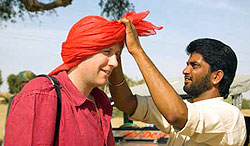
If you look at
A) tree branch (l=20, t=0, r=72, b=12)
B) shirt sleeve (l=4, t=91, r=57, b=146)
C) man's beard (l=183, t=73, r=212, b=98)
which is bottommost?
shirt sleeve (l=4, t=91, r=57, b=146)

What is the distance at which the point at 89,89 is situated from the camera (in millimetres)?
2092

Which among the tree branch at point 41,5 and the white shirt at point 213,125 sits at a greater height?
the tree branch at point 41,5

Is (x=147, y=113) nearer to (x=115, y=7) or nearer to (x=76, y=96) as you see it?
(x=76, y=96)

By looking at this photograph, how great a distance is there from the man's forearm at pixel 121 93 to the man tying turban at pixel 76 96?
36 centimetres

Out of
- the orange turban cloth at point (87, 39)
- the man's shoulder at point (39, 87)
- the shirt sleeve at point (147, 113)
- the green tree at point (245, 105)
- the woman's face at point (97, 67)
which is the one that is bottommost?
the green tree at point (245, 105)

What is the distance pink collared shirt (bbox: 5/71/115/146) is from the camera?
5.48 ft

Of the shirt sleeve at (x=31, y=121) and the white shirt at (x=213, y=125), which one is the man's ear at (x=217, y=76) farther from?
the shirt sleeve at (x=31, y=121)

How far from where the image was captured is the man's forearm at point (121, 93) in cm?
256

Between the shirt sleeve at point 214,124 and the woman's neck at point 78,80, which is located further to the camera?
the shirt sleeve at point 214,124

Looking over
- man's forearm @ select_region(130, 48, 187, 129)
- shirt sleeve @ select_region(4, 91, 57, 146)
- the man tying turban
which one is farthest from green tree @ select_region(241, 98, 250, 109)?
shirt sleeve @ select_region(4, 91, 57, 146)

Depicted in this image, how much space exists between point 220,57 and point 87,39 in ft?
3.56

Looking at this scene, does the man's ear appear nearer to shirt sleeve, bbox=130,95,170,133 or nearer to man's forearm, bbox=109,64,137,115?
shirt sleeve, bbox=130,95,170,133

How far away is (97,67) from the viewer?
199 centimetres

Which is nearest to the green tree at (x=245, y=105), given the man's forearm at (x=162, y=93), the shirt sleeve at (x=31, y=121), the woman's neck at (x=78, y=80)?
the man's forearm at (x=162, y=93)
